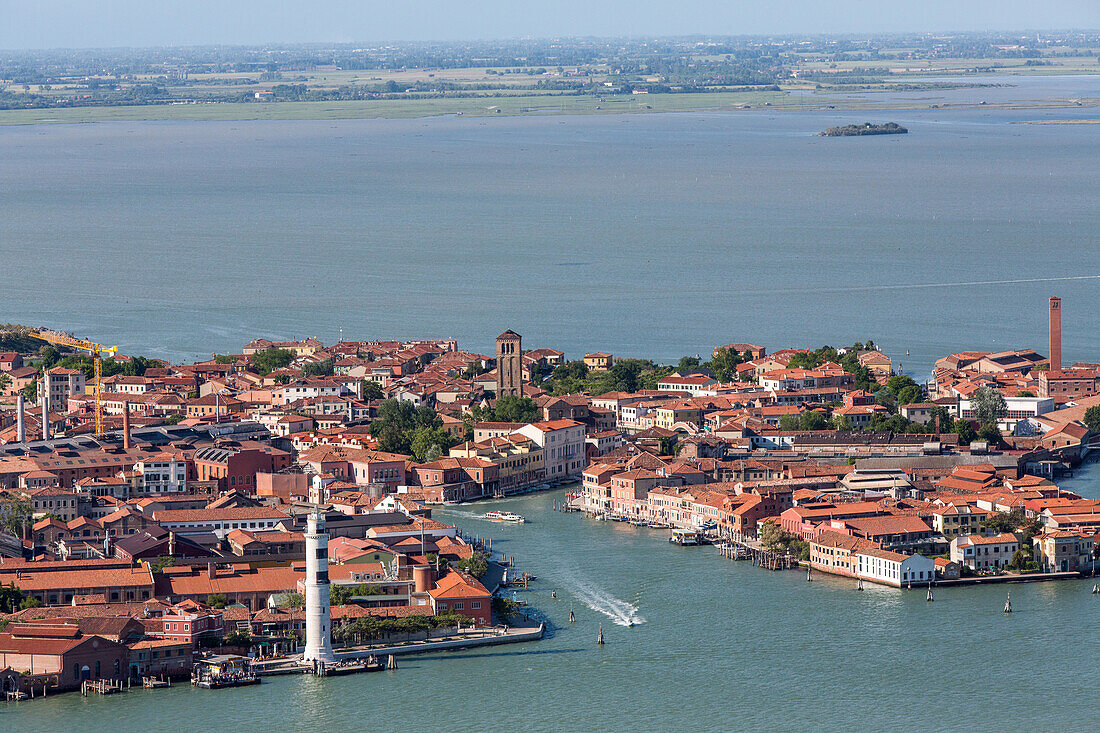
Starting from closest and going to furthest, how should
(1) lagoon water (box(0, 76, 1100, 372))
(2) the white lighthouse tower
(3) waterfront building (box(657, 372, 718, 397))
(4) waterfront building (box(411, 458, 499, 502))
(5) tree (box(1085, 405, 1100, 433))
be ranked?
(2) the white lighthouse tower
(4) waterfront building (box(411, 458, 499, 502))
(5) tree (box(1085, 405, 1100, 433))
(3) waterfront building (box(657, 372, 718, 397))
(1) lagoon water (box(0, 76, 1100, 372))

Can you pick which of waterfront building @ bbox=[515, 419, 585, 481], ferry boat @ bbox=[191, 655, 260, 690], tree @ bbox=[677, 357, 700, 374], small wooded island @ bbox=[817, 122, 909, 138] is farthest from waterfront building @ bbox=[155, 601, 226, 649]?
small wooded island @ bbox=[817, 122, 909, 138]

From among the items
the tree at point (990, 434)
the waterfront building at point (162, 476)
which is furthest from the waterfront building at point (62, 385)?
the tree at point (990, 434)

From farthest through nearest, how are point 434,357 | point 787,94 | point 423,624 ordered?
point 787,94
point 434,357
point 423,624

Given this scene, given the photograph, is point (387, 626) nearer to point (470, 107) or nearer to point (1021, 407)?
point (1021, 407)

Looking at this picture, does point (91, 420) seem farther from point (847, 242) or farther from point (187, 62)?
point (187, 62)

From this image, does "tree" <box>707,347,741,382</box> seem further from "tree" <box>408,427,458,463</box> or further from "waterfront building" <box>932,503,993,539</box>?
"waterfront building" <box>932,503,993,539</box>

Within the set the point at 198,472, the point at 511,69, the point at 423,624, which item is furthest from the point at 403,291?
the point at 511,69

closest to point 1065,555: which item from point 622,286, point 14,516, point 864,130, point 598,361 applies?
point 14,516
